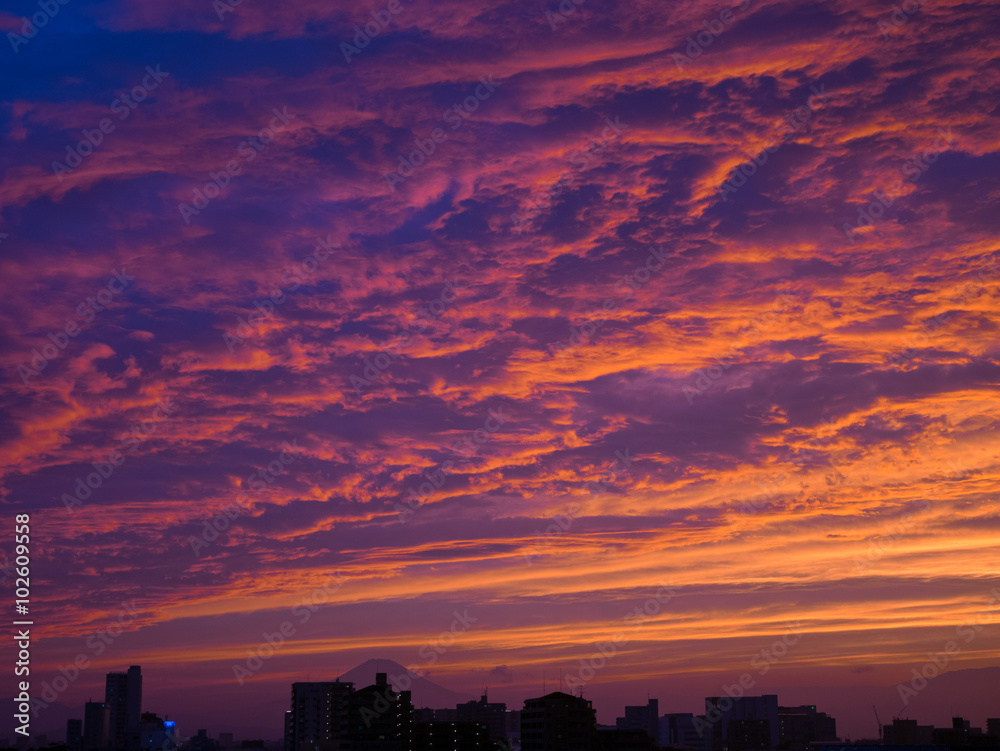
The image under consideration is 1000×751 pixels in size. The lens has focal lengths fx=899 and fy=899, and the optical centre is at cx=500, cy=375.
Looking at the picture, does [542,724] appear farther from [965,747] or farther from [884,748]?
[965,747]

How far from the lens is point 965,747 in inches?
6836

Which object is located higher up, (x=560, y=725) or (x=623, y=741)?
(x=560, y=725)

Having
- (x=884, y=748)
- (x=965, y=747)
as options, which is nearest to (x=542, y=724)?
(x=884, y=748)

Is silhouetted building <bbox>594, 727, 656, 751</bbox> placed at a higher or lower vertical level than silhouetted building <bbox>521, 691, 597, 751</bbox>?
lower

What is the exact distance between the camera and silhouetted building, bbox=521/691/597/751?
576ft

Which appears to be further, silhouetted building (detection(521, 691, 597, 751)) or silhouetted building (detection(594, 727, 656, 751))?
silhouetted building (detection(594, 727, 656, 751))

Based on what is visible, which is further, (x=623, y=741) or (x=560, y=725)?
(x=623, y=741)

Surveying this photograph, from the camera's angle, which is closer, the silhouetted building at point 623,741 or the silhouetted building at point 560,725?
the silhouetted building at point 560,725

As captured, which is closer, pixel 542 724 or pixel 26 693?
pixel 26 693

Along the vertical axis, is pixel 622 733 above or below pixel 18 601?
below

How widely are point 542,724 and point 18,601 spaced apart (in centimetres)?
12472

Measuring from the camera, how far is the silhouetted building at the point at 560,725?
176 meters

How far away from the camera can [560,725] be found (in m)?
177

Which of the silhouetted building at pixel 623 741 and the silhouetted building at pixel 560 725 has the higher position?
the silhouetted building at pixel 560 725
